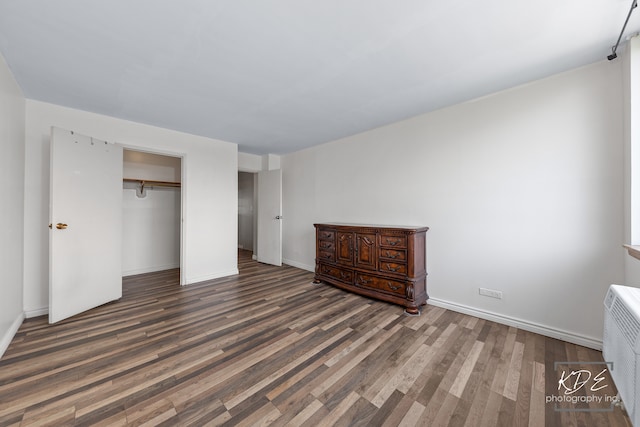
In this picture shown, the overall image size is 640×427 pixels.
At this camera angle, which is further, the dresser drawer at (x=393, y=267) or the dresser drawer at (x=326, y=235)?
the dresser drawer at (x=326, y=235)

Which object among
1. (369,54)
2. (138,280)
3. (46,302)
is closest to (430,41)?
(369,54)

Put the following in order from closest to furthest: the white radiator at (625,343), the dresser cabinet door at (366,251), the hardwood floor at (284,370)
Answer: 1. the white radiator at (625,343)
2. the hardwood floor at (284,370)
3. the dresser cabinet door at (366,251)

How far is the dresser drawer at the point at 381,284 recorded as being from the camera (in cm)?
283

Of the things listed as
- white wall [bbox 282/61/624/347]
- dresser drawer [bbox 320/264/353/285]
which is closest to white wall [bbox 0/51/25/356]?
A: dresser drawer [bbox 320/264/353/285]

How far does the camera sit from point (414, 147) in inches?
123

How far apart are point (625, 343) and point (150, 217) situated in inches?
226

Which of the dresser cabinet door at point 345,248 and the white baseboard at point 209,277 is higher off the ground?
the dresser cabinet door at point 345,248

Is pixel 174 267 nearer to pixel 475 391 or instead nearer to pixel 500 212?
pixel 475 391

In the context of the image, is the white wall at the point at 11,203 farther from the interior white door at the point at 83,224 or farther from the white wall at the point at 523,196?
the white wall at the point at 523,196

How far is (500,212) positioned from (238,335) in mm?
2873

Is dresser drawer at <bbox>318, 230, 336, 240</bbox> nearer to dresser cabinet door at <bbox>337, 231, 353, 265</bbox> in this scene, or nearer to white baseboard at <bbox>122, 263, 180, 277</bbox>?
dresser cabinet door at <bbox>337, 231, 353, 265</bbox>

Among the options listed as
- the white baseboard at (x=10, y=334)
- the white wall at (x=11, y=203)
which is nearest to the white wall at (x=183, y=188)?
the white wall at (x=11, y=203)

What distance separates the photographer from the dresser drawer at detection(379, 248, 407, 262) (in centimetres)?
282

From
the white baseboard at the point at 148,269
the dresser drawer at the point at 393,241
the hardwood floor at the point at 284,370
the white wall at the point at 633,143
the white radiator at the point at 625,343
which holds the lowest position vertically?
the hardwood floor at the point at 284,370
